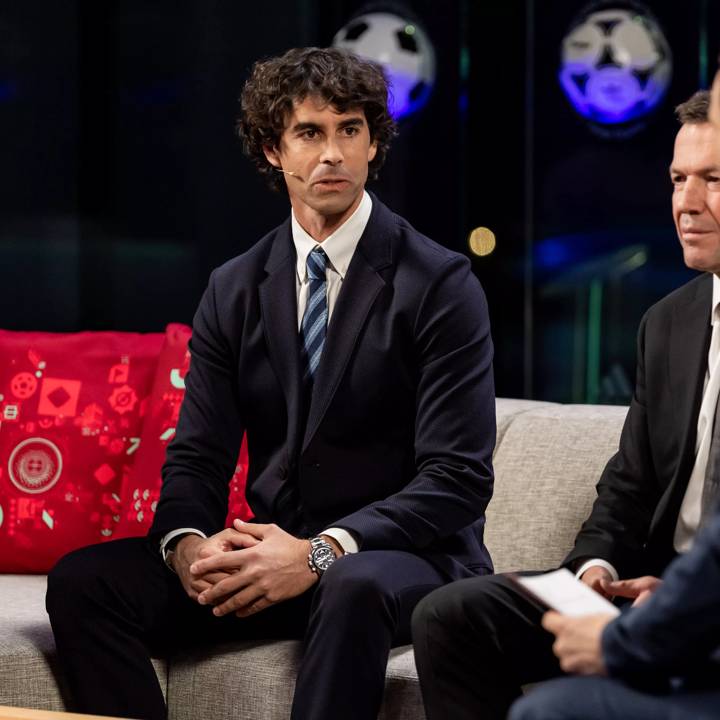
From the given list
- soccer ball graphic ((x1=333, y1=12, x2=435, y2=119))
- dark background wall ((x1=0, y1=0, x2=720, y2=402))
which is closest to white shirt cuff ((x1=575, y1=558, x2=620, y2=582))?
dark background wall ((x1=0, y1=0, x2=720, y2=402))

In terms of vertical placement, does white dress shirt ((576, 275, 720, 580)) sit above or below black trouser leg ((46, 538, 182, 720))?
above

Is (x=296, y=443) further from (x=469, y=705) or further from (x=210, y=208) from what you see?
(x=210, y=208)

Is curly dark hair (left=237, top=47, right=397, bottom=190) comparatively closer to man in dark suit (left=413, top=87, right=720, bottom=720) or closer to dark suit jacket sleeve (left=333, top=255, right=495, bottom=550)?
dark suit jacket sleeve (left=333, top=255, right=495, bottom=550)

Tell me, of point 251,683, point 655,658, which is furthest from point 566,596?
point 251,683

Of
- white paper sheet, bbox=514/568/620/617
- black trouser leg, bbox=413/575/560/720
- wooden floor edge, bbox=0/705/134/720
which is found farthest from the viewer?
black trouser leg, bbox=413/575/560/720

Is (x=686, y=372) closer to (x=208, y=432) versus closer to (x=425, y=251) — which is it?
(x=425, y=251)

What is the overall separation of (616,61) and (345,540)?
3.13 metres

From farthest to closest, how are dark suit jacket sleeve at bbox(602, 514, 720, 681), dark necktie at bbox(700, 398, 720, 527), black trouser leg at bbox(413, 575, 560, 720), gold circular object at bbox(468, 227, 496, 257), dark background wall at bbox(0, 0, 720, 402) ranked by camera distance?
gold circular object at bbox(468, 227, 496, 257), dark background wall at bbox(0, 0, 720, 402), dark necktie at bbox(700, 398, 720, 527), black trouser leg at bbox(413, 575, 560, 720), dark suit jacket sleeve at bbox(602, 514, 720, 681)

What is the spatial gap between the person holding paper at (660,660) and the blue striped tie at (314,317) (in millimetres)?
Result: 1111

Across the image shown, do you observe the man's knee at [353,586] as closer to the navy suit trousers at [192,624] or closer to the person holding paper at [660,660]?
the navy suit trousers at [192,624]

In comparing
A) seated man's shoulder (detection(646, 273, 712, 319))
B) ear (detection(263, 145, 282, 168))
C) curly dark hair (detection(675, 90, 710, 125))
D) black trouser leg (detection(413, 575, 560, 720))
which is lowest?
black trouser leg (detection(413, 575, 560, 720))

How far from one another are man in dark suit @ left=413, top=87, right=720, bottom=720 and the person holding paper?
1.82ft

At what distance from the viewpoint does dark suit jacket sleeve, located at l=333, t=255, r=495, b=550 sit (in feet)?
8.12

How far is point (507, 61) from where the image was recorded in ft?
18.4
